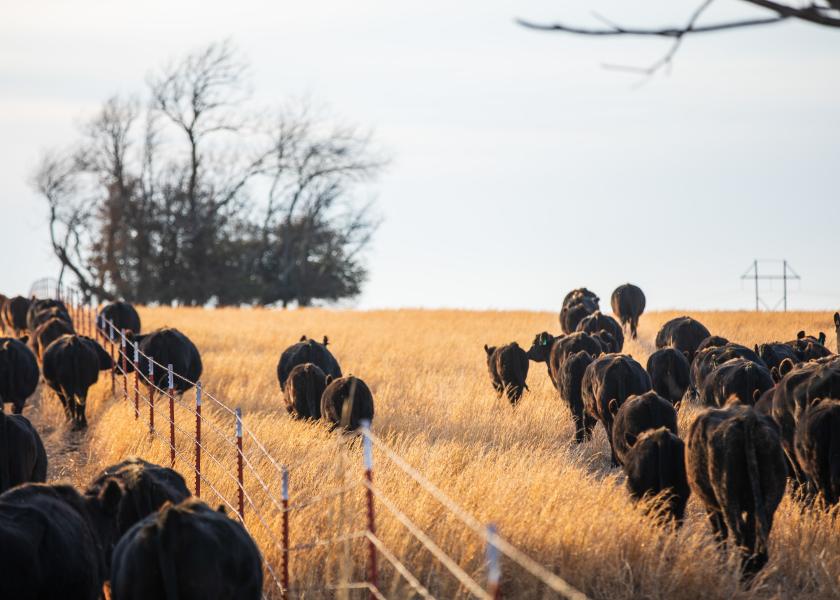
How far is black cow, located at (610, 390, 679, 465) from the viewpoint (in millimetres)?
11336

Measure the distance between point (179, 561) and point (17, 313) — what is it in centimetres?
2416

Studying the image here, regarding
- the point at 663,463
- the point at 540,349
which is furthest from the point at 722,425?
the point at 540,349

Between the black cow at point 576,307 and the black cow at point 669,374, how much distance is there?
9860mm

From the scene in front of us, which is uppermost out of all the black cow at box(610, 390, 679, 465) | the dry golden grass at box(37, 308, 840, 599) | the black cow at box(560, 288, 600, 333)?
the black cow at box(560, 288, 600, 333)

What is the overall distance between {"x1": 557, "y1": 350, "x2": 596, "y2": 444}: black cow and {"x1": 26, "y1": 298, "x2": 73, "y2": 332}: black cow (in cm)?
1190

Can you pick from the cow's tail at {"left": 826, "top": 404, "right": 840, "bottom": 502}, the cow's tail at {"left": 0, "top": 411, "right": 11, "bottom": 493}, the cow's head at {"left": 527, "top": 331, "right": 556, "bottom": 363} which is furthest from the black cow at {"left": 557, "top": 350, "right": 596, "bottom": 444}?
the cow's tail at {"left": 0, "top": 411, "right": 11, "bottom": 493}

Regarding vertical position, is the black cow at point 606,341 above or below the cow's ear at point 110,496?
above

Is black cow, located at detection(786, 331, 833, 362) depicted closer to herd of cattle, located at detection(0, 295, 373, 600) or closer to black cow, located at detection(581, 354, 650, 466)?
black cow, located at detection(581, 354, 650, 466)

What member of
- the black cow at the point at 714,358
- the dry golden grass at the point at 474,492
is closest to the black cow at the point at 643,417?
the dry golden grass at the point at 474,492

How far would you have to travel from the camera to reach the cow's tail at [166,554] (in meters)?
6.23

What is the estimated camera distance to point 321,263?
53.9 meters

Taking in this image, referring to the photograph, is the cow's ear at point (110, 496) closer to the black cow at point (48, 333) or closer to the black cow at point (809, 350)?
the black cow at point (809, 350)

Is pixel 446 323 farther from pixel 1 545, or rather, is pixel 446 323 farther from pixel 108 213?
pixel 1 545

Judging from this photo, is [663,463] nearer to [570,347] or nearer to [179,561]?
[179,561]
